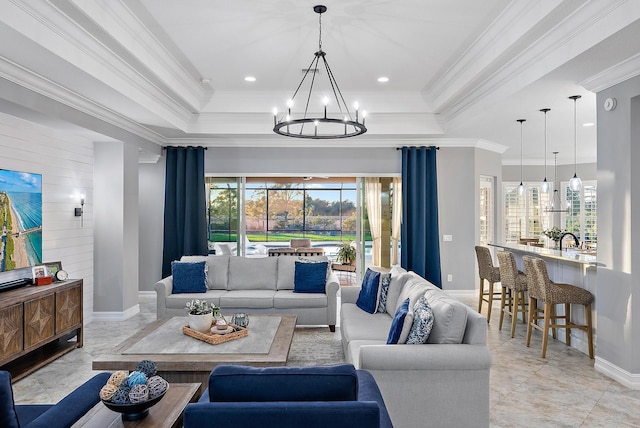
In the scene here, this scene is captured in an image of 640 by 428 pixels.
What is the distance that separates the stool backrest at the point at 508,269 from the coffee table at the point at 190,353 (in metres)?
2.90

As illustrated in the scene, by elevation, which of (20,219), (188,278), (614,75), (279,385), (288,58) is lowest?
(188,278)

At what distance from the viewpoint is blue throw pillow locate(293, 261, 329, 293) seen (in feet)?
17.4

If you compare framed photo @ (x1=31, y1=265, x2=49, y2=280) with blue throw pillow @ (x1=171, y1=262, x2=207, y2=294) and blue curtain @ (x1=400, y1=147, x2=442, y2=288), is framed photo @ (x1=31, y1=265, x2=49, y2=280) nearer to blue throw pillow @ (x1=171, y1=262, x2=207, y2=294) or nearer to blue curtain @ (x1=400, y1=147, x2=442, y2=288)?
blue throw pillow @ (x1=171, y1=262, x2=207, y2=294)

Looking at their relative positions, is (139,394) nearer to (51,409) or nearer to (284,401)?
(51,409)

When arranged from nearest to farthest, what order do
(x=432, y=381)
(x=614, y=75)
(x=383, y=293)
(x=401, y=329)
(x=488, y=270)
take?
(x=432, y=381) → (x=401, y=329) → (x=614, y=75) → (x=383, y=293) → (x=488, y=270)

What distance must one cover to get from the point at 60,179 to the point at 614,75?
5.82m

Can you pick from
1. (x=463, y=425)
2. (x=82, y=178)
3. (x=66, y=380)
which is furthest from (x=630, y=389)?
(x=82, y=178)

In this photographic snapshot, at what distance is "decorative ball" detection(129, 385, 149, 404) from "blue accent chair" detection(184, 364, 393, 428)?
422mm

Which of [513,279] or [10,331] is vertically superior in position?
[513,279]

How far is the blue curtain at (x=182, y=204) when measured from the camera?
7.00 meters

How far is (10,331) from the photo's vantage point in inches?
139

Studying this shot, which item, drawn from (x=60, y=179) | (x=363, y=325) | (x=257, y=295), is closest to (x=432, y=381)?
(x=363, y=325)

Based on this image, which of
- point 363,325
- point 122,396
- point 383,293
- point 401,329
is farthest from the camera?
point 383,293

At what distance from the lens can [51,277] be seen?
441cm
